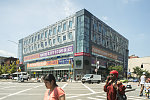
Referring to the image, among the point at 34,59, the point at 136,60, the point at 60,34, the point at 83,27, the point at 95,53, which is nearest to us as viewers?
the point at 83,27

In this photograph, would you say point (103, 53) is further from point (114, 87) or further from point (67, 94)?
point (114, 87)

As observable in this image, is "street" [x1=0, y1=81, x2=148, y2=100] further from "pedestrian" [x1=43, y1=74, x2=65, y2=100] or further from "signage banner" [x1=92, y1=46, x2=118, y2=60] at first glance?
"signage banner" [x1=92, y1=46, x2=118, y2=60]

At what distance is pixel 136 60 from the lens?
9869 cm

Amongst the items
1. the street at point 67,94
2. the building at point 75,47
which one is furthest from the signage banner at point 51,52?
the street at point 67,94

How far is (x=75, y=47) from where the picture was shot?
4644cm

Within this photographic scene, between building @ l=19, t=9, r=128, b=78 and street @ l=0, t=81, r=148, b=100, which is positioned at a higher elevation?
building @ l=19, t=9, r=128, b=78

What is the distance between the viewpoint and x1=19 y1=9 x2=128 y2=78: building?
4534 cm

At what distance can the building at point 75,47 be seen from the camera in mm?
45344

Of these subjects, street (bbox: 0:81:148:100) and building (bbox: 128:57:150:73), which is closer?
street (bbox: 0:81:148:100)

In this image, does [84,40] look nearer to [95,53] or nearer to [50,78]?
[95,53]

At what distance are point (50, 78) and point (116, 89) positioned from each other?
1.72 metres

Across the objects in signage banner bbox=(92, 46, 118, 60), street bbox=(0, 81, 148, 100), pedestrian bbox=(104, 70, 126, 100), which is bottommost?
street bbox=(0, 81, 148, 100)

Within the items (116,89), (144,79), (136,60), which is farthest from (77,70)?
(136,60)

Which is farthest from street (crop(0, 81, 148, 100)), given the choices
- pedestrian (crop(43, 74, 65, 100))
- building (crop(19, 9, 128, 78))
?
building (crop(19, 9, 128, 78))
